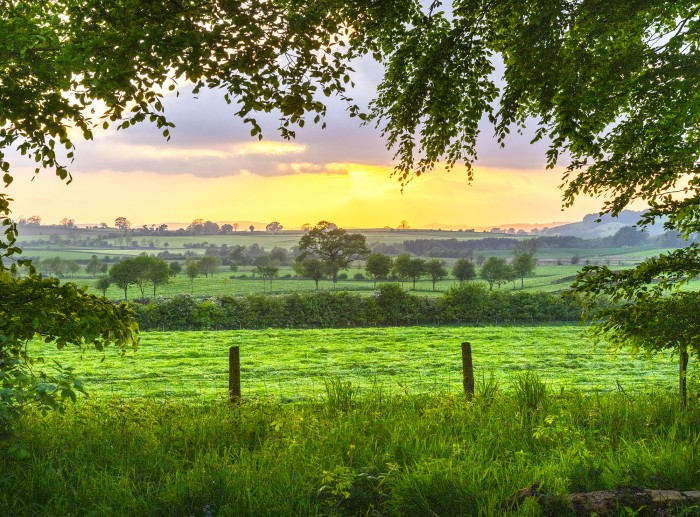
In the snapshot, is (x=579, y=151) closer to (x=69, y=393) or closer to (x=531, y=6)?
(x=531, y=6)

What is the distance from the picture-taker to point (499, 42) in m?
8.23

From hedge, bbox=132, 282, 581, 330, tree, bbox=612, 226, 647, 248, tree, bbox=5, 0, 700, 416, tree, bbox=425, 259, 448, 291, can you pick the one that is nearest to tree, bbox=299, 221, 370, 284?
tree, bbox=425, 259, 448, 291

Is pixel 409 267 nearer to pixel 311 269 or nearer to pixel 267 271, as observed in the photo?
pixel 311 269

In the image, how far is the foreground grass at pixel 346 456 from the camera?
15.3 feet

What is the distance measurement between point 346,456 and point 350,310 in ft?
133

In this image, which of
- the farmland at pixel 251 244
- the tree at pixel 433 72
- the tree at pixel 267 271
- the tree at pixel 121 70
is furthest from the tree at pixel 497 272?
the tree at pixel 121 70

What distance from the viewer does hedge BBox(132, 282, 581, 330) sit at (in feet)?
145

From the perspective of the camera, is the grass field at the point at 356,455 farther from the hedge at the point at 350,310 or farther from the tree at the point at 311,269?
the tree at the point at 311,269

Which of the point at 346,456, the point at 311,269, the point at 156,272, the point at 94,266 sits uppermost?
the point at 94,266

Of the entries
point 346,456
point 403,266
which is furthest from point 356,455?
point 403,266

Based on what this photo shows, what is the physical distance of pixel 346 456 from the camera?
19.4ft

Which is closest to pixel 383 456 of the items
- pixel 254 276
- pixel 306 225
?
pixel 254 276

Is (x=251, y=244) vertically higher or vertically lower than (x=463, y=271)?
higher

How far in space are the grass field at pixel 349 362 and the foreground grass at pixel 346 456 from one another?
26.5ft
